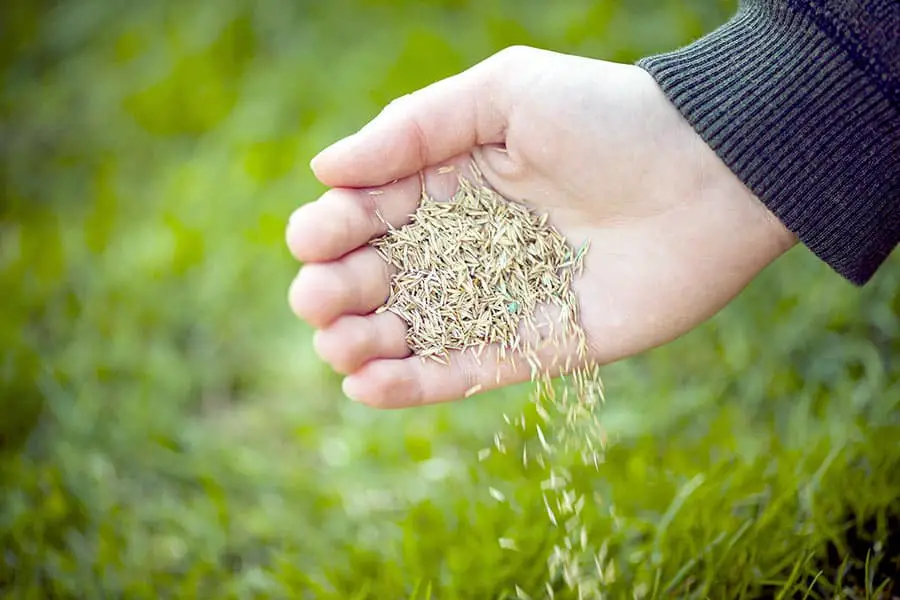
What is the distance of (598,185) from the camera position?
1744mm

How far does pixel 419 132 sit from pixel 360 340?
16.5 inches

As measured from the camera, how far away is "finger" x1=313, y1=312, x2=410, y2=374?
1699 millimetres

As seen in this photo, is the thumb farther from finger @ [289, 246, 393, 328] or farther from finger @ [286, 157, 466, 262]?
finger @ [289, 246, 393, 328]

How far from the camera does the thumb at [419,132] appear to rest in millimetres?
1670

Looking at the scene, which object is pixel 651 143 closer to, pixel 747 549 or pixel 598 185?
pixel 598 185

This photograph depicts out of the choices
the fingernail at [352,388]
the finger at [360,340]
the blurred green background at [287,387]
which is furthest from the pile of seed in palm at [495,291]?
the blurred green background at [287,387]

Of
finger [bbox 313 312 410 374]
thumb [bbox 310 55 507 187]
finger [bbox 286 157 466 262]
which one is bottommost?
finger [bbox 313 312 410 374]

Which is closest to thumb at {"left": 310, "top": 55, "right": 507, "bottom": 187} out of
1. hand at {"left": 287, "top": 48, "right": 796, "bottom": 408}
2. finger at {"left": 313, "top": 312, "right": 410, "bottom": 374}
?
hand at {"left": 287, "top": 48, "right": 796, "bottom": 408}

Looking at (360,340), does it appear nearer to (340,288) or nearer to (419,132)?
(340,288)

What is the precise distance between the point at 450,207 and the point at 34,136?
2585 mm

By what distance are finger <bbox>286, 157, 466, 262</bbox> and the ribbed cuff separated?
0.50 metres

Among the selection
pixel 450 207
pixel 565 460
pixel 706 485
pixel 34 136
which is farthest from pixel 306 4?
pixel 706 485

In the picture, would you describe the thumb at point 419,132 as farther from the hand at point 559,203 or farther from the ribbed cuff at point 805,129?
the ribbed cuff at point 805,129

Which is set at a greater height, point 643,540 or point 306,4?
point 306,4
